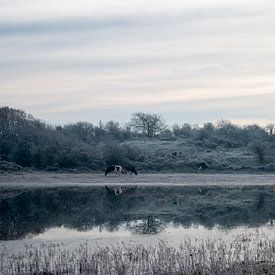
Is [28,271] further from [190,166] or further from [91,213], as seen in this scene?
[190,166]

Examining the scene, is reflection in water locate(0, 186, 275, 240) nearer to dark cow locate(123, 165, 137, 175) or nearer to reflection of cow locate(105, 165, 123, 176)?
reflection of cow locate(105, 165, 123, 176)

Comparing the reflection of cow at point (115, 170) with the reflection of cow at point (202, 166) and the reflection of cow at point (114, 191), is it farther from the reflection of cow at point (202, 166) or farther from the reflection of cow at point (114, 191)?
the reflection of cow at point (202, 166)

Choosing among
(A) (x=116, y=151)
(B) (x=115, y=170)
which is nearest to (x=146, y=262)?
(B) (x=115, y=170)

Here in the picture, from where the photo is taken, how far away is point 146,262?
65.3 ft

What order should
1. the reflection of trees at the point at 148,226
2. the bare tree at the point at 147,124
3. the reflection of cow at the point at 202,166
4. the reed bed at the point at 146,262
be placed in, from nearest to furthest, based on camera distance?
the reed bed at the point at 146,262 → the reflection of trees at the point at 148,226 → the reflection of cow at the point at 202,166 → the bare tree at the point at 147,124

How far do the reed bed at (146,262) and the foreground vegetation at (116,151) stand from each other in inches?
1902

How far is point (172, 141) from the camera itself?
106625 mm

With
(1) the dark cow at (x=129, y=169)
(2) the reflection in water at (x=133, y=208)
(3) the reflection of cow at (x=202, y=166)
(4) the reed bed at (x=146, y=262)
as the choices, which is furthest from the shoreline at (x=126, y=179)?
(4) the reed bed at (x=146, y=262)

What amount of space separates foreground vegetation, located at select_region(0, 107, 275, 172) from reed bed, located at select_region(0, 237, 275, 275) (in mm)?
48318

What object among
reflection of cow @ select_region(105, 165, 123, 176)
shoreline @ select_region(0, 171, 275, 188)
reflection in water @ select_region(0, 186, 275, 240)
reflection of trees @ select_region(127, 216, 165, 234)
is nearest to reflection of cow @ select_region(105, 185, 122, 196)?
reflection in water @ select_region(0, 186, 275, 240)

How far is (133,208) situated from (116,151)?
40.7m

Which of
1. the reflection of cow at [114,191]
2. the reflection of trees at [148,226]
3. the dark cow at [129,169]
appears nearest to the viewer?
the reflection of trees at [148,226]

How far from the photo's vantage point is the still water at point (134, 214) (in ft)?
92.9

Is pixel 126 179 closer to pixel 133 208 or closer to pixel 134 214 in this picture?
pixel 133 208
